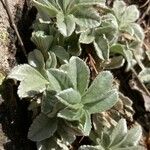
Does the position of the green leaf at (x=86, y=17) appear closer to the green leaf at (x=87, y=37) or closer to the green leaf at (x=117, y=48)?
the green leaf at (x=87, y=37)

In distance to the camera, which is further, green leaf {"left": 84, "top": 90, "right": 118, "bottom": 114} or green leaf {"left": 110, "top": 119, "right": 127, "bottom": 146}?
green leaf {"left": 110, "top": 119, "right": 127, "bottom": 146}

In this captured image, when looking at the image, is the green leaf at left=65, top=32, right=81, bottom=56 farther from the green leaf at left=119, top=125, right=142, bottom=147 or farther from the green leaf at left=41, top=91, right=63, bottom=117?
the green leaf at left=119, top=125, right=142, bottom=147

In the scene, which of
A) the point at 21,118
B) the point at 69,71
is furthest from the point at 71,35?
the point at 21,118

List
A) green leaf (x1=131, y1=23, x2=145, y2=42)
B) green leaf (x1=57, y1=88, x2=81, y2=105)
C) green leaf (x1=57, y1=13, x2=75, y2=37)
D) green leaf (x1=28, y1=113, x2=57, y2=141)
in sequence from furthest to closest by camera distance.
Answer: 1. green leaf (x1=131, y1=23, x2=145, y2=42)
2. green leaf (x1=57, y1=13, x2=75, y2=37)
3. green leaf (x1=28, y1=113, x2=57, y2=141)
4. green leaf (x1=57, y1=88, x2=81, y2=105)

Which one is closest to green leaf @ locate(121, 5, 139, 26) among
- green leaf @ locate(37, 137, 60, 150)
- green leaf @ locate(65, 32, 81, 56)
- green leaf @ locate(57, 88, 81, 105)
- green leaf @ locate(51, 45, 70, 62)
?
green leaf @ locate(65, 32, 81, 56)

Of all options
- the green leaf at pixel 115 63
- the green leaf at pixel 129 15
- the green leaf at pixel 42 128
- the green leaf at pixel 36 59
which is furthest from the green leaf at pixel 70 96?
the green leaf at pixel 129 15
